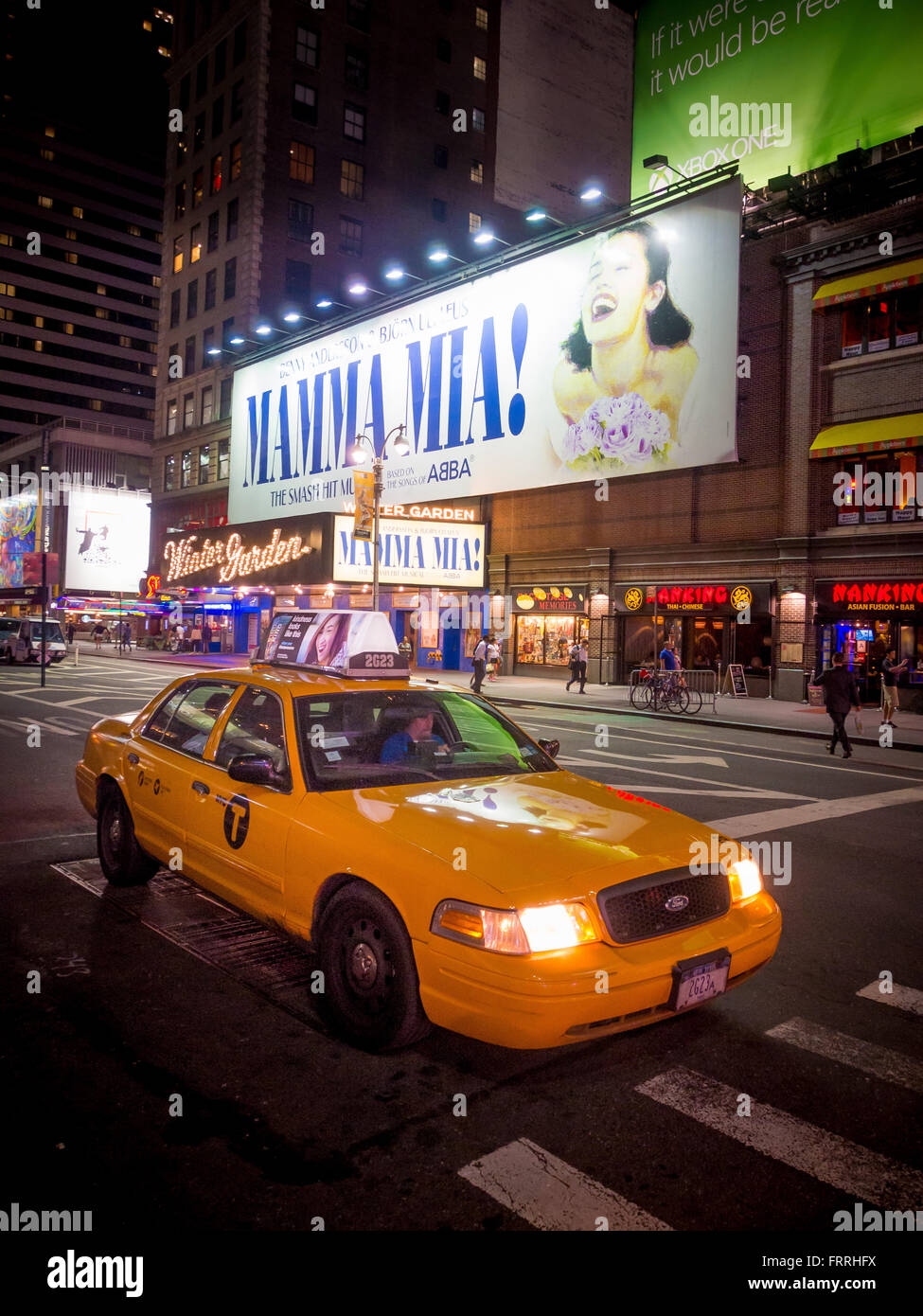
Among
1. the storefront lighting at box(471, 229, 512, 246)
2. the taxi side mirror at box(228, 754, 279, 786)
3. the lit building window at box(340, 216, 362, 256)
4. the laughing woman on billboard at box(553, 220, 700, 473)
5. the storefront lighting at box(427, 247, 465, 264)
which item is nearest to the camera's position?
the taxi side mirror at box(228, 754, 279, 786)

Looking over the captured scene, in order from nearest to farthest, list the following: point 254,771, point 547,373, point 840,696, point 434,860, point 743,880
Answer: point 434,860, point 743,880, point 254,771, point 840,696, point 547,373

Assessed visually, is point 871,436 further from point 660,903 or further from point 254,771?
point 254,771

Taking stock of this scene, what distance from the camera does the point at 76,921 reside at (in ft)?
17.4

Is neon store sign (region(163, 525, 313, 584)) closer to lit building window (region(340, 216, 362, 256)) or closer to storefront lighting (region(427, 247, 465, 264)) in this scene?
storefront lighting (region(427, 247, 465, 264))

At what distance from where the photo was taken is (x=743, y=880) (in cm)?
401

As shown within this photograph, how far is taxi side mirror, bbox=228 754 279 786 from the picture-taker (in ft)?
14.1

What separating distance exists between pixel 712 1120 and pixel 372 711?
8.98 ft

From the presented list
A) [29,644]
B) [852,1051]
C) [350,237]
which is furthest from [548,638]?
[350,237]

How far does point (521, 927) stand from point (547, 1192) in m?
0.86

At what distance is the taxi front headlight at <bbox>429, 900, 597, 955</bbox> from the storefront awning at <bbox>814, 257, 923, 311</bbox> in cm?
2589

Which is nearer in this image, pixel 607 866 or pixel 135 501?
pixel 607 866

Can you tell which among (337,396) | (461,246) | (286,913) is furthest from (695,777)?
(461,246)

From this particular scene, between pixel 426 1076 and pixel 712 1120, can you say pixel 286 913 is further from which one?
pixel 712 1120

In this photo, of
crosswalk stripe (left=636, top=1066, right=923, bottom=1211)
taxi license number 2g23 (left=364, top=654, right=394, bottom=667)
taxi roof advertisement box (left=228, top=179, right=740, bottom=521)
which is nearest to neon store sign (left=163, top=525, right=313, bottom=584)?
taxi roof advertisement box (left=228, top=179, right=740, bottom=521)
